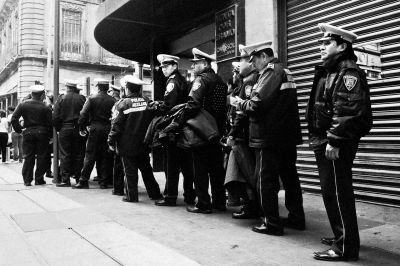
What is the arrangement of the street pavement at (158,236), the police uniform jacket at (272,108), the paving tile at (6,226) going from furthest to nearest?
the paving tile at (6,226) → the police uniform jacket at (272,108) → the street pavement at (158,236)

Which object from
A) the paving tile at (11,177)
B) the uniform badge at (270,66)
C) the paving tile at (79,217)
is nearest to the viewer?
the uniform badge at (270,66)

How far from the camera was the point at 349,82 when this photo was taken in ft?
11.3

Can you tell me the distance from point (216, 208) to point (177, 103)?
1619 mm

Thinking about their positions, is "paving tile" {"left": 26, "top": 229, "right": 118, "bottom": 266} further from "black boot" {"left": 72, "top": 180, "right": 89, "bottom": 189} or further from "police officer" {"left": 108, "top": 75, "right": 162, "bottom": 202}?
"black boot" {"left": 72, "top": 180, "right": 89, "bottom": 189}

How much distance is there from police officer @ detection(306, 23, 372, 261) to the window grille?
94.7ft

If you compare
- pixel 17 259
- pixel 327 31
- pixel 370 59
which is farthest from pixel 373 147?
pixel 17 259

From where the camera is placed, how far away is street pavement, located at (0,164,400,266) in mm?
3650

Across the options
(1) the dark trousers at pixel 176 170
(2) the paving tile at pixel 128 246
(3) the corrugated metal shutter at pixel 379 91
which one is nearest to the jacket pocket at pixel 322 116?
(2) the paving tile at pixel 128 246

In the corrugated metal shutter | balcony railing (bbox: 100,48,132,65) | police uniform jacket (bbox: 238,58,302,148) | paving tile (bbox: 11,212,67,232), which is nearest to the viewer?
police uniform jacket (bbox: 238,58,302,148)

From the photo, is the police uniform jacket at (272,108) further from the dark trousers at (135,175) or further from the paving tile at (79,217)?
the dark trousers at (135,175)

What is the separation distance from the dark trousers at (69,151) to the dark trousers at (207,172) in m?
3.97

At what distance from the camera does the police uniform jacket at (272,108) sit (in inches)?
169

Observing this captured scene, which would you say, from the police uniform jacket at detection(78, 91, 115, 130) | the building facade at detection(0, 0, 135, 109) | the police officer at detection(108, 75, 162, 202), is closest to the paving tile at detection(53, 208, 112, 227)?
the police officer at detection(108, 75, 162, 202)

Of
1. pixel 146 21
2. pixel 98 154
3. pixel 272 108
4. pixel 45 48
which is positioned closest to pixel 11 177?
pixel 98 154
